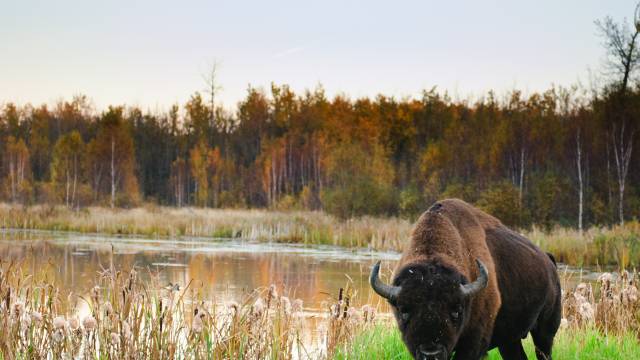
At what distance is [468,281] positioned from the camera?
5957 mm

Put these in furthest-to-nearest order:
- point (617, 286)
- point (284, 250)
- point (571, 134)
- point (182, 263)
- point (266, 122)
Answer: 1. point (266, 122)
2. point (571, 134)
3. point (284, 250)
4. point (182, 263)
5. point (617, 286)

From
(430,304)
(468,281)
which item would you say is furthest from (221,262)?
(430,304)

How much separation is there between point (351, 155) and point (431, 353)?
3983 cm

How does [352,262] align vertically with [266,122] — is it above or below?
below

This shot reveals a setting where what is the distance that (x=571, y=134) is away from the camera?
53406 millimetres

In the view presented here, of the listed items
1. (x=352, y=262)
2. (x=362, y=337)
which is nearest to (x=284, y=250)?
(x=352, y=262)

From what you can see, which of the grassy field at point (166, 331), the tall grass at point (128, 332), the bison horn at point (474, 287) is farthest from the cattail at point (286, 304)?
the bison horn at point (474, 287)

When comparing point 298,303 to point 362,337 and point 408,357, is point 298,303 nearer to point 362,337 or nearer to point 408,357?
point 362,337

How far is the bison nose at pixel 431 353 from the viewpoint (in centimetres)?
530

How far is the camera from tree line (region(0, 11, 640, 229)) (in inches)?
1692

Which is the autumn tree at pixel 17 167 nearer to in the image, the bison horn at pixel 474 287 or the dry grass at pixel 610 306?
the dry grass at pixel 610 306

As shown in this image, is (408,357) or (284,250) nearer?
(408,357)

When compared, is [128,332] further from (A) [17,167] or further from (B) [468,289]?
(A) [17,167]

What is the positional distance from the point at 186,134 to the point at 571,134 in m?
45.7
